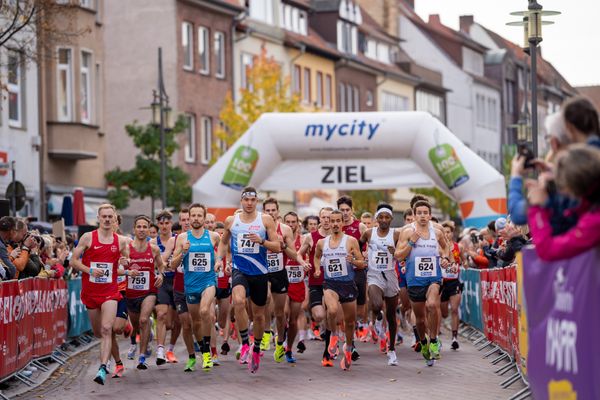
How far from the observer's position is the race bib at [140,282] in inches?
755

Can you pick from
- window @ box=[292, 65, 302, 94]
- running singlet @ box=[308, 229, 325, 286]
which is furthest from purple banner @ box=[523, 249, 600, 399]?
window @ box=[292, 65, 302, 94]

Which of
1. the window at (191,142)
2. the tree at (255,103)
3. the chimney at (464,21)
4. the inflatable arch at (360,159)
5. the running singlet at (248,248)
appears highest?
the chimney at (464,21)

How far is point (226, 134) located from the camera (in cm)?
5284

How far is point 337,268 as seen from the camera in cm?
1883

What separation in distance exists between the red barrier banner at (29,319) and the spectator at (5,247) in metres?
0.21

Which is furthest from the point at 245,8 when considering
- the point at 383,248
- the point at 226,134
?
the point at 383,248

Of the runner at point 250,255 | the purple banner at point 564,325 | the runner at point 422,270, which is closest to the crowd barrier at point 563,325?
the purple banner at point 564,325

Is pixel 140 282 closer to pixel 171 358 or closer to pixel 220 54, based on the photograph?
pixel 171 358

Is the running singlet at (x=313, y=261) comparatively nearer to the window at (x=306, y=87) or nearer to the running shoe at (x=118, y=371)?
the running shoe at (x=118, y=371)

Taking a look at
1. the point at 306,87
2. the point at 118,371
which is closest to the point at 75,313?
the point at 118,371

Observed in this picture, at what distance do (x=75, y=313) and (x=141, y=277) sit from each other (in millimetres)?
4836

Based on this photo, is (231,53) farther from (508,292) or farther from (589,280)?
(589,280)

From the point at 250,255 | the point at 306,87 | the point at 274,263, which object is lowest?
the point at 274,263

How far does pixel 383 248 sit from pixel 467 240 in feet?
25.7
